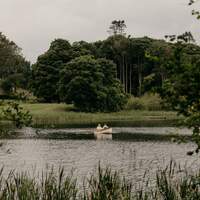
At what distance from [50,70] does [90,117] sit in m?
19.2

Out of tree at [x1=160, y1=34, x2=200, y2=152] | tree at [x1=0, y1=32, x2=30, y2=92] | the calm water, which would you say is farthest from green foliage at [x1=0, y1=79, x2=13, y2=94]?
tree at [x1=160, y1=34, x2=200, y2=152]

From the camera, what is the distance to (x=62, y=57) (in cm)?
10300

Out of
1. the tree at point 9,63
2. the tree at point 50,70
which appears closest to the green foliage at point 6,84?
the tree at point 50,70

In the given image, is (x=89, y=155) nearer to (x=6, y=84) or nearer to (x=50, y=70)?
(x=50, y=70)

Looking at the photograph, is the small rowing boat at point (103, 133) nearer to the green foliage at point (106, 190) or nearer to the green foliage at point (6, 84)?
the green foliage at point (6, 84)

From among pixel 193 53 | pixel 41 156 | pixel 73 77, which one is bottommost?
pixel 41 156

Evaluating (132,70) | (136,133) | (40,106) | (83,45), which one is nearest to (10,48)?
(83,45)

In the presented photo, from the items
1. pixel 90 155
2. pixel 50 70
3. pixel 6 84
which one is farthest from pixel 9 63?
pixel 90 155

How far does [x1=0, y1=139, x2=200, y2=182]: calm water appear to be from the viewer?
33294 mm

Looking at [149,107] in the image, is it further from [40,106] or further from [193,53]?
[193,53]

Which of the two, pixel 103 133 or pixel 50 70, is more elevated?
pixel 50 70

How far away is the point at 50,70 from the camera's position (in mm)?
99438

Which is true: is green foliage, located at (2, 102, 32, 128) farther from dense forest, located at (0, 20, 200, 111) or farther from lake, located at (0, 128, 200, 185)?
dense forest, located at (0, 20, 200, 111)

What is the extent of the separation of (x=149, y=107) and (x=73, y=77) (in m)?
15.8
